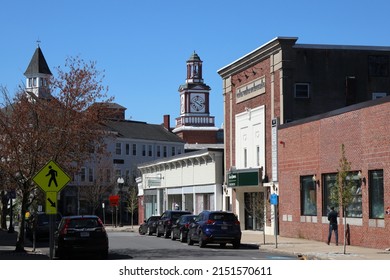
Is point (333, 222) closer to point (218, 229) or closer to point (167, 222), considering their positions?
point (218, 229)

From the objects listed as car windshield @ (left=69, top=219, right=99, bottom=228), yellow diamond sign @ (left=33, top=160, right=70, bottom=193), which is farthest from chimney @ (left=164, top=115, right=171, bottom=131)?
yellow diamond sign @ (left=33, top=160, right=70, bottom=193)

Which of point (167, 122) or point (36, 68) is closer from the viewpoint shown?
point (167, 122)

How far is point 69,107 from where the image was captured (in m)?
29.6

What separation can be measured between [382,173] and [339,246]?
4119 mm

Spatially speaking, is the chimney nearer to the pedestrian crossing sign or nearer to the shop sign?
the shop sign

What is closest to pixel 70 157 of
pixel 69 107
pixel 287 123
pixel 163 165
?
pixel 69 107

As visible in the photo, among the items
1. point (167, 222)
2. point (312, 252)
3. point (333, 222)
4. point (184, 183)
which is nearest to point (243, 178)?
point (167, 222)

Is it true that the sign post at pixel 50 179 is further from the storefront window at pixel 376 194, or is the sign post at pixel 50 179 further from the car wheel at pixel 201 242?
the storefront window at pixel 376 194

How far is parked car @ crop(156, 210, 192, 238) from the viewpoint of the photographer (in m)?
43.3

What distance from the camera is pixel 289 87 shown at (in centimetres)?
4316

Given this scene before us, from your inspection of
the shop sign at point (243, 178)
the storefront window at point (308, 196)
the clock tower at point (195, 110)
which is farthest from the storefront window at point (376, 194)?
the clock tower at point (195, 110)

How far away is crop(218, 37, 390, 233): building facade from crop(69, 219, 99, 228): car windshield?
17011 millimetres

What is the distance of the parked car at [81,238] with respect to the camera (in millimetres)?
25047

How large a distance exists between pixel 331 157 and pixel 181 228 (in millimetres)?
8815
